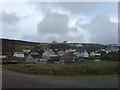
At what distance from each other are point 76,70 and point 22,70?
231 inches

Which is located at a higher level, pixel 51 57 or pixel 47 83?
pixel 47 83

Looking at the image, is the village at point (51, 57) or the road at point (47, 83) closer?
the road at point (47, 83)

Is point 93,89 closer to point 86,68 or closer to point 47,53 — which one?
point 86,68

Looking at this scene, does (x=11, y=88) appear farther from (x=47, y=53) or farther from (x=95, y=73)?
(x=47, y=53)

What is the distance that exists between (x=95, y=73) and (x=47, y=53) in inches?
1056

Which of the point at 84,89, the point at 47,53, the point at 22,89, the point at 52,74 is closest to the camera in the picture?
the point at 22,89

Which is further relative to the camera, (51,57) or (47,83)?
(51,57)

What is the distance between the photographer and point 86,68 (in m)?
21.2

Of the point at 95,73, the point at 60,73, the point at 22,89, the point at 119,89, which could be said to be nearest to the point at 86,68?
the point at 95,73

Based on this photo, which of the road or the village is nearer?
the road

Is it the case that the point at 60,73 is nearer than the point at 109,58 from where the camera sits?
Yes

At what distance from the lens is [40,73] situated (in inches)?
755

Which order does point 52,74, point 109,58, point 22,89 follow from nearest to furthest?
point 22,89
point 52,74
point 109,58

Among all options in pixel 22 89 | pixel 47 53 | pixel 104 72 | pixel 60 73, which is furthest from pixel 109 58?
pixel 22 89
